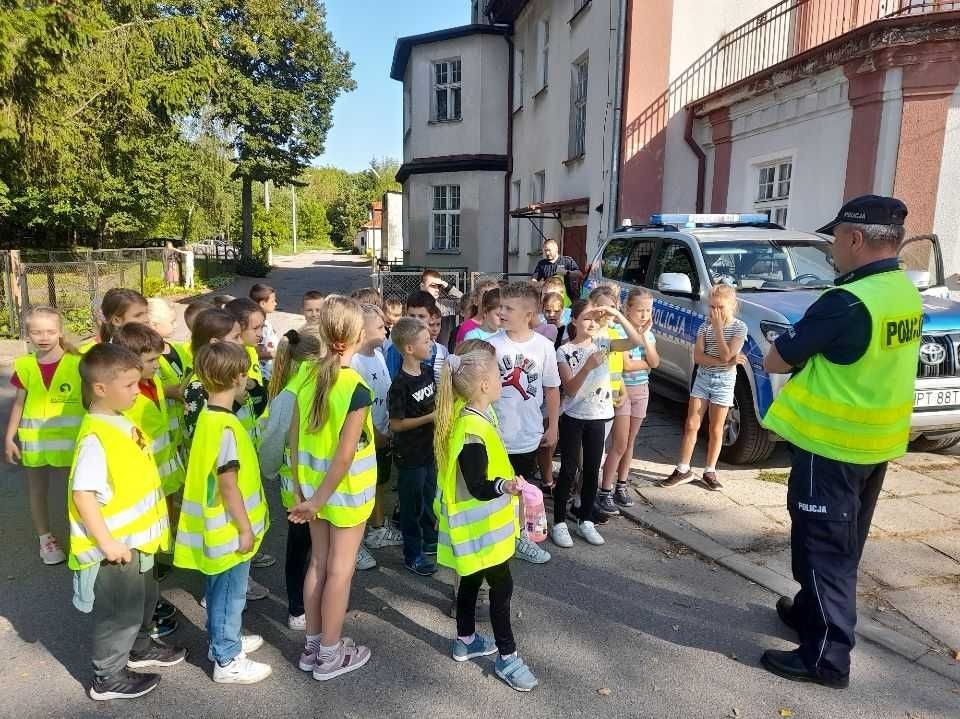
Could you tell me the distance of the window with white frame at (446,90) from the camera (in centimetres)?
2033

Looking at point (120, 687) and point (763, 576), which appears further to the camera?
point (763, 576)

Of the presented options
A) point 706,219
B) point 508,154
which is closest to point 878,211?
point 706,219

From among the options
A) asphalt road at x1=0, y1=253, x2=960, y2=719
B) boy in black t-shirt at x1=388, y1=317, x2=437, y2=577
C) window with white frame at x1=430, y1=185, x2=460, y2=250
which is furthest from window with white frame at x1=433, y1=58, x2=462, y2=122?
asphalt road at x1=0, y1=253, x2=960, y2=719

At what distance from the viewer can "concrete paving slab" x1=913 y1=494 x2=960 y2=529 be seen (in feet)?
15.8

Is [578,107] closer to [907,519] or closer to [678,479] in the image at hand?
[678,479]

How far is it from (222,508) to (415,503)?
132 cm

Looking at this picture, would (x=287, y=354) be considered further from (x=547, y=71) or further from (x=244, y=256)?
(x=244, y=256)

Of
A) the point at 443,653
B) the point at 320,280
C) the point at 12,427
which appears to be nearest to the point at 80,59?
the point at 12,427

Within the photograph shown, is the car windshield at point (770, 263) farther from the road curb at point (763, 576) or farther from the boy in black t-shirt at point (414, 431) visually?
the boy in black t-shirt at point (414, 431)

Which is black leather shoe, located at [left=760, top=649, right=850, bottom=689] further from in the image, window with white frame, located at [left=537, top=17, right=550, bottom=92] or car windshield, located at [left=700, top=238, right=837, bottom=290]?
window with white frame, located at [left=537, top=17, right=550, bottom=92]

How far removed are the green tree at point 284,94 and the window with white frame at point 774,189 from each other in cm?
2087

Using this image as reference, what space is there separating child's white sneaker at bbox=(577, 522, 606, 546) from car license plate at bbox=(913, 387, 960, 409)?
8.86 feet

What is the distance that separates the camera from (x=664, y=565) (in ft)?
13.4

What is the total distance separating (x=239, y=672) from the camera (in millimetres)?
2922
